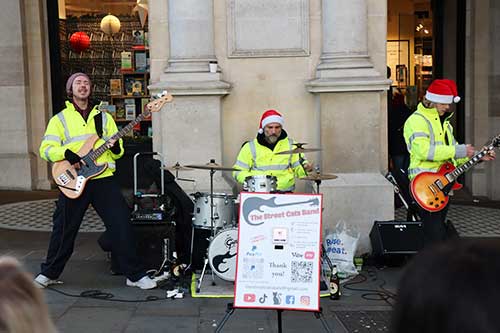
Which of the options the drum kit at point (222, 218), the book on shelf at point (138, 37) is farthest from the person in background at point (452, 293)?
the book on shelf at point (138, 37)

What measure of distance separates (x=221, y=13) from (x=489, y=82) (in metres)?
5.54

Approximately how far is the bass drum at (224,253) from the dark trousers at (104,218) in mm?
747

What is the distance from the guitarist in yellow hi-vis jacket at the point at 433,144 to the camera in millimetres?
6598

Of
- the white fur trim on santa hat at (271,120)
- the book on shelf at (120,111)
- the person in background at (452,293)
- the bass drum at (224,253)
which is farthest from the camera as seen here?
the book on shelf at (120,111)

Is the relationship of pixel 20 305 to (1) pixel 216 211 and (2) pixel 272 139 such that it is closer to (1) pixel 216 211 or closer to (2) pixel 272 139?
(1) pixel 216 211

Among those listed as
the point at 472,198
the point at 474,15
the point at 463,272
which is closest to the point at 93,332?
the point at 463,272

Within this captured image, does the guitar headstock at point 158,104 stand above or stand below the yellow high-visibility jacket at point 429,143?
above

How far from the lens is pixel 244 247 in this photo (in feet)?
17.2

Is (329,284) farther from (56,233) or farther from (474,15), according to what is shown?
(474,15)

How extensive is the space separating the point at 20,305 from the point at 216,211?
5314 mm

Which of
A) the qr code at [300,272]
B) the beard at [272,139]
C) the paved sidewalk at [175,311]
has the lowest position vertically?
the paved sidewalk at [175,311]

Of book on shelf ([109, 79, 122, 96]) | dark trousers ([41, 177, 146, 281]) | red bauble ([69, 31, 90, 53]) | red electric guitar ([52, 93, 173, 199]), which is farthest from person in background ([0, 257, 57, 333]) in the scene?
red bauble ([69, 31, 90, 53])

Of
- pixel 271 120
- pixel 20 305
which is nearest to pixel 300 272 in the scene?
pixel 271 120

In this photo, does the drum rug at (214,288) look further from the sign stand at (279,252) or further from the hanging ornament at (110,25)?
the hanging ornament at (110,25)
